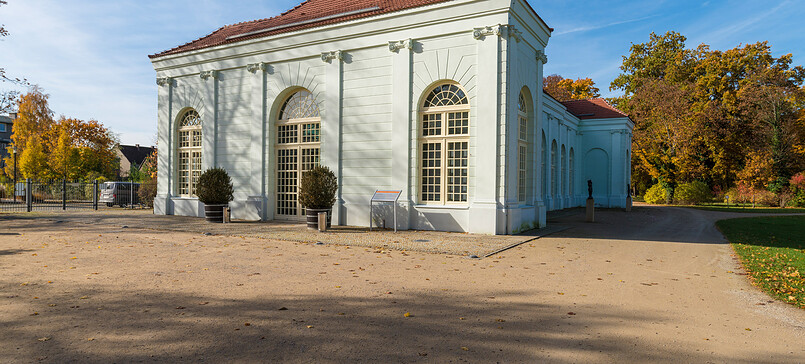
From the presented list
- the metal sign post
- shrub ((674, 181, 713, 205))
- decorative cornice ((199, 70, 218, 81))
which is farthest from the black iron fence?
shrub ((674, 181, 713, 205))

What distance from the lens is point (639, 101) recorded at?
3706 centimetres

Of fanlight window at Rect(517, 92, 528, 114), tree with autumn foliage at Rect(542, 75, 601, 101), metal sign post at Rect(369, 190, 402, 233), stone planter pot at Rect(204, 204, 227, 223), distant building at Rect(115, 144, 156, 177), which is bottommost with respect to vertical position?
stone planter pot at Rect(204, 204, 227, 223)

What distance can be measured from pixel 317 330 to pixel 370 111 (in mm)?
11324

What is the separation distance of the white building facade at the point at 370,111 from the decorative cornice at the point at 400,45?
43 mm

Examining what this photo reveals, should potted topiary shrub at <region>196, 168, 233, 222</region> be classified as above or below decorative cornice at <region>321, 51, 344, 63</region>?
below

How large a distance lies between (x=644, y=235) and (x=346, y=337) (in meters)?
11.9

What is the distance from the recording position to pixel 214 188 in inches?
640

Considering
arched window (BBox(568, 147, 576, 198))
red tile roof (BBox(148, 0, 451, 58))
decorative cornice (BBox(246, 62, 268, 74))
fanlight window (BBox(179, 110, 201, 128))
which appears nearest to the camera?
red tile roof (BBox(148, 0, 451, 58))

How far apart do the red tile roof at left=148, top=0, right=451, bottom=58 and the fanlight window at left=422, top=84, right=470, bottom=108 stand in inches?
102

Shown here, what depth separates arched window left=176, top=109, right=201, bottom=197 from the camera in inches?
772

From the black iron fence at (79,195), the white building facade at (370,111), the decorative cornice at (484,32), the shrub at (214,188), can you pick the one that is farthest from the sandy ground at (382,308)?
the black iron fence at (79,195)

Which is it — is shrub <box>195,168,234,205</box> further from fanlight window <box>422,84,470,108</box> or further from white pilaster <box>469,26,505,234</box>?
white pilaster <box>469,26,505,234</box>

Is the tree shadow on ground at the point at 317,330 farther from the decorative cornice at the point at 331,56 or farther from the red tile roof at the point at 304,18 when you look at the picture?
the decorative cornice at the point at 331,56

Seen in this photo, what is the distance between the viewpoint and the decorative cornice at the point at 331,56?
15477mm
